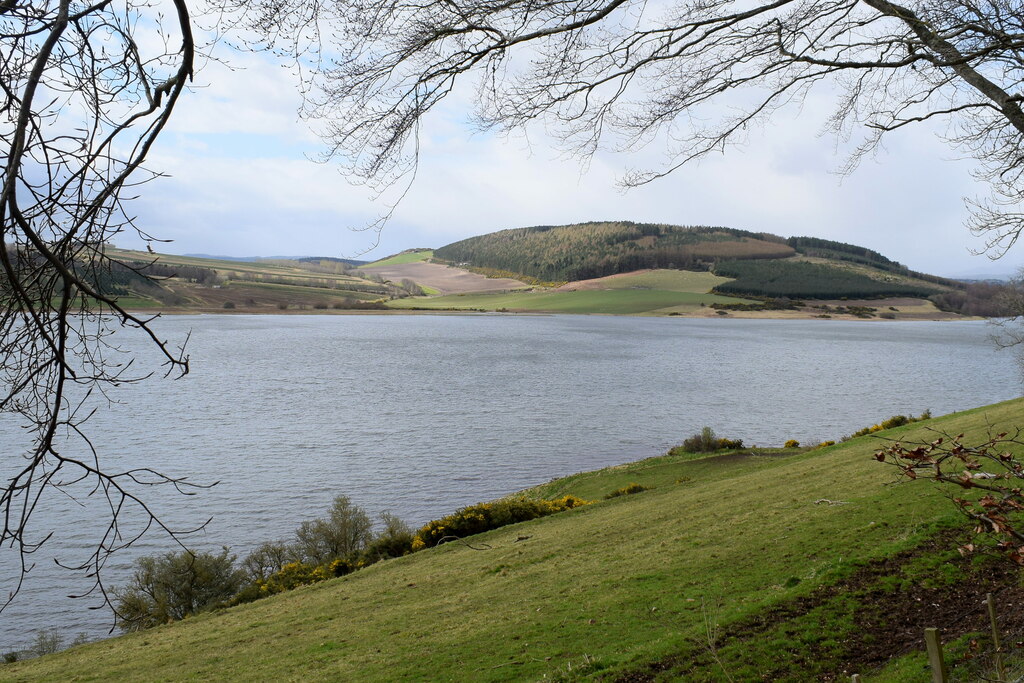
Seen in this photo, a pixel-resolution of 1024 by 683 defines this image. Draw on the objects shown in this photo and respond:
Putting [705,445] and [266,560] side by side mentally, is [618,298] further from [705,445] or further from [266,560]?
[266,560]

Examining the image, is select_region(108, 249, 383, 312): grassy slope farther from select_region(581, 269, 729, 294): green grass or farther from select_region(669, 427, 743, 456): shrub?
select_region(669, 427, 743, 456): shrub

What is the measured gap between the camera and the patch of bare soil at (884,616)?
230 inches

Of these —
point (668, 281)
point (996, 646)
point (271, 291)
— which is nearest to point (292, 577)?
point (996, 646)

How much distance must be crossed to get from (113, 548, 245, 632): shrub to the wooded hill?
14302 centimetres

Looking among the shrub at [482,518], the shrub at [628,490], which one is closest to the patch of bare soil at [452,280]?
the shrub at [628,490]

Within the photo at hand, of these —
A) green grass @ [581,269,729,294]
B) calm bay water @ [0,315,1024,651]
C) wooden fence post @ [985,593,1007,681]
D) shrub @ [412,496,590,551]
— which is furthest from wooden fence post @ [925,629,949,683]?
green grass @ [581,269,729,294]

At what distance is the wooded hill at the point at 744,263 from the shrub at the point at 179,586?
5631 inches

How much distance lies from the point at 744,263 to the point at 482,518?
16325 cm

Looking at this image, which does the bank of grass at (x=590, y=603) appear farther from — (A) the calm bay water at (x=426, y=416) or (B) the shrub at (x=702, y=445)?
(B) the shrub at (x=702, y=445)

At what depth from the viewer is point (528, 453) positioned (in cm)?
2902

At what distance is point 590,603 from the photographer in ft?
30.1

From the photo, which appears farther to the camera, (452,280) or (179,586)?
(452,280)

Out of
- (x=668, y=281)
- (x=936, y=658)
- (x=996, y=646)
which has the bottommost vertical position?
(x=996, y=646)

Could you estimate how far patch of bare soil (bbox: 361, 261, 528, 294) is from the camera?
174625 mm
